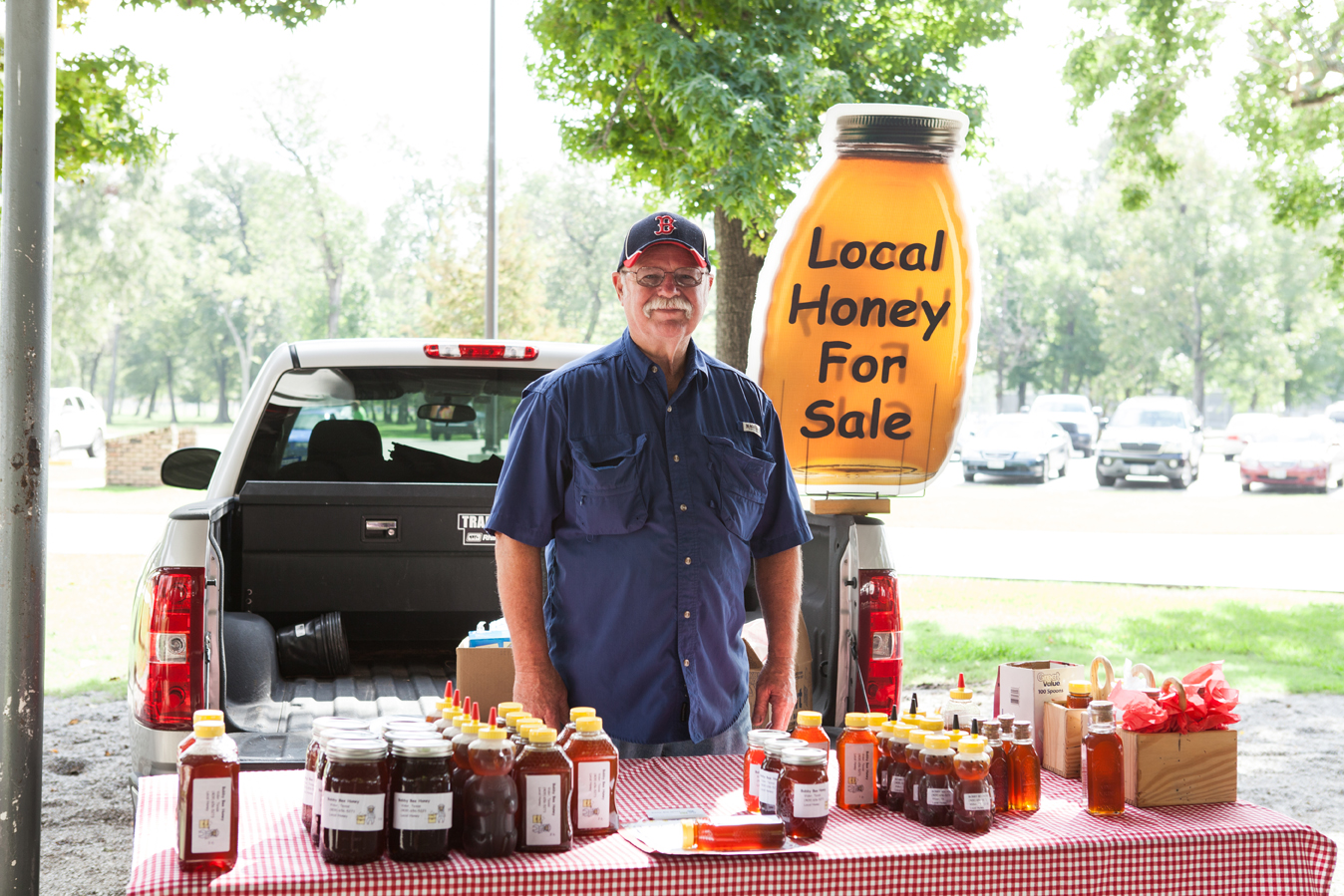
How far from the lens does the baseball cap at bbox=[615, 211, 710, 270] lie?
3.06 metres

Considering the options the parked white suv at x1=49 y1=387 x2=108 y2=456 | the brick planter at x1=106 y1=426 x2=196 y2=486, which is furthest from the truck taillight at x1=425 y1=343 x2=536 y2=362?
the parked white suv at x1=49 y1=387 x2=108 y2=456

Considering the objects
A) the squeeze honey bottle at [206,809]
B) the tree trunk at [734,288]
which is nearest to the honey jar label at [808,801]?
the squeeze honey bottle at [206,809]

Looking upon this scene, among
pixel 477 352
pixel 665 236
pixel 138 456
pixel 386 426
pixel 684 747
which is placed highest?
pixel 665 236

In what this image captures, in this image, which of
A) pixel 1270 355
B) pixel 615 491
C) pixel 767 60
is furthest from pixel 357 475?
pixel 1270 355

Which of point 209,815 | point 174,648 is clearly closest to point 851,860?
point 209,815

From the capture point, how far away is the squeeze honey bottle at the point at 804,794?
7.86ft

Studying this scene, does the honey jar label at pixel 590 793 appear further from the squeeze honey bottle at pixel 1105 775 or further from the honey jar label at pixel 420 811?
the squeeze honey bottle at pixel 1105 775

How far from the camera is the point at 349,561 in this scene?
14.3ft

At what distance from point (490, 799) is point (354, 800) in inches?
9.7

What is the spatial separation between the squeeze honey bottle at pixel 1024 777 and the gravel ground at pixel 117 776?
314 centimetres

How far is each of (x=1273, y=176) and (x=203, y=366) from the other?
68481 millimetres

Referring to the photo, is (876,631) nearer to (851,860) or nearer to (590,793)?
(851,860)

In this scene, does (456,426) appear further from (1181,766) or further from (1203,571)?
(1203,571)

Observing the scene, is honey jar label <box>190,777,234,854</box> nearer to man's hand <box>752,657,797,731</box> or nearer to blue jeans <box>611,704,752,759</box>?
blue jeans <box>611,704,752,759</box>
